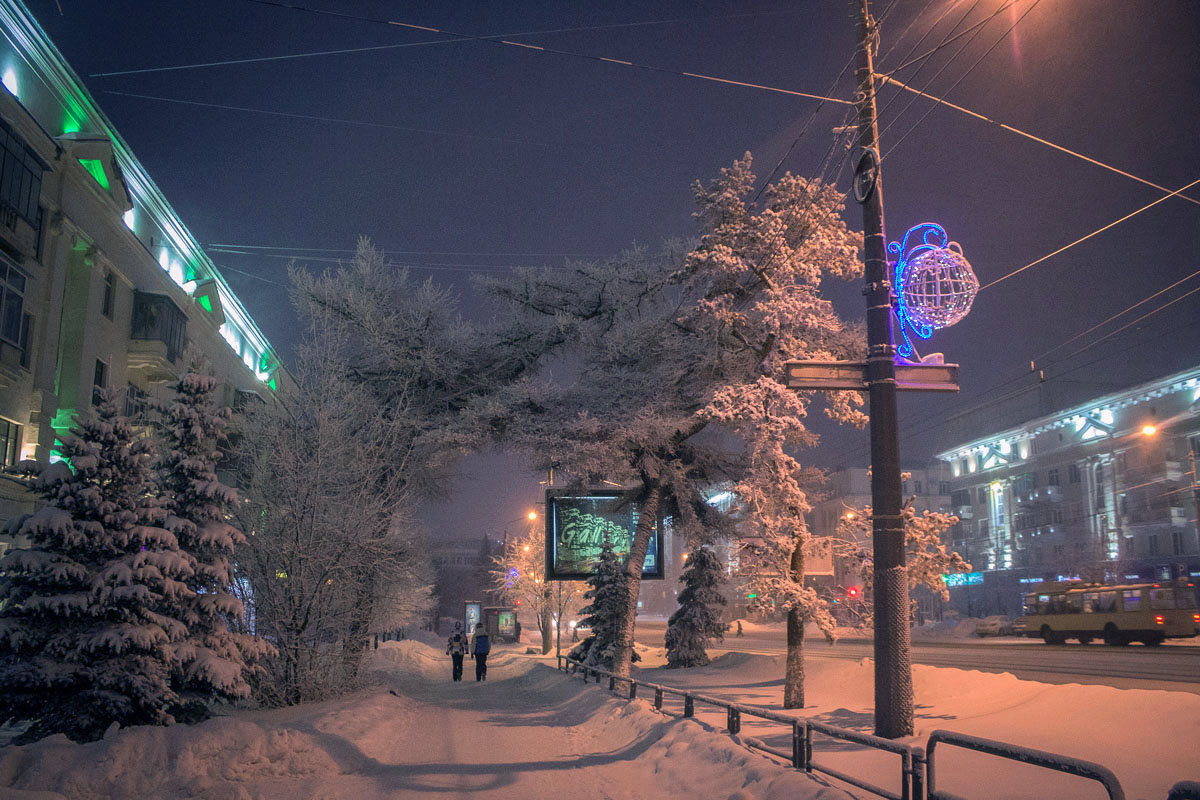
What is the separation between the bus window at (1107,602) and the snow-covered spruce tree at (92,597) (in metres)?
36.7

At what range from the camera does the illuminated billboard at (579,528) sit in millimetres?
24094

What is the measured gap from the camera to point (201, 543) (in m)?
12.8

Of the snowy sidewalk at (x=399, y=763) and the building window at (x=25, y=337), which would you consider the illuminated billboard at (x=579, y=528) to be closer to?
the snowy sidewalk at (x=399, y=763)

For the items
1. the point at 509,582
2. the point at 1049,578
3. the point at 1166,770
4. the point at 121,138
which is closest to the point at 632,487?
the point at 1166,770

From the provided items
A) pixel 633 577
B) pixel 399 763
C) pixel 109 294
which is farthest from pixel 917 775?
pixel 109 294

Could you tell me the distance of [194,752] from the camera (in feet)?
30.2

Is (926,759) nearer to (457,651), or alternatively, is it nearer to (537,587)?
(457,651)

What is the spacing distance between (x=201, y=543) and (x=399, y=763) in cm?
489

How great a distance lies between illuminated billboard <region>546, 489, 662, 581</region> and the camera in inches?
949

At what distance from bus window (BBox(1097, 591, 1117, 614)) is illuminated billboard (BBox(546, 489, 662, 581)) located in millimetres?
22800

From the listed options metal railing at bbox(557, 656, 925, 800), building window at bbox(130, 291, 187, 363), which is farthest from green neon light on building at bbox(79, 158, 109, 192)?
metal railing at bbox(557, 656, 925, 800)

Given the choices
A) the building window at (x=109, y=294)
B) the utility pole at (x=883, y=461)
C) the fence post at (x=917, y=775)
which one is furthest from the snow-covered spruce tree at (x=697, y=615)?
the fence post at (x=917, y=775)

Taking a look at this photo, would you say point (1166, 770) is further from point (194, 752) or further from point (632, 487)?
point (632, 487)

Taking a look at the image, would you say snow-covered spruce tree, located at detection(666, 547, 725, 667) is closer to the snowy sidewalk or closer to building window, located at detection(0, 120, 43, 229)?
the snowy sidewalk
